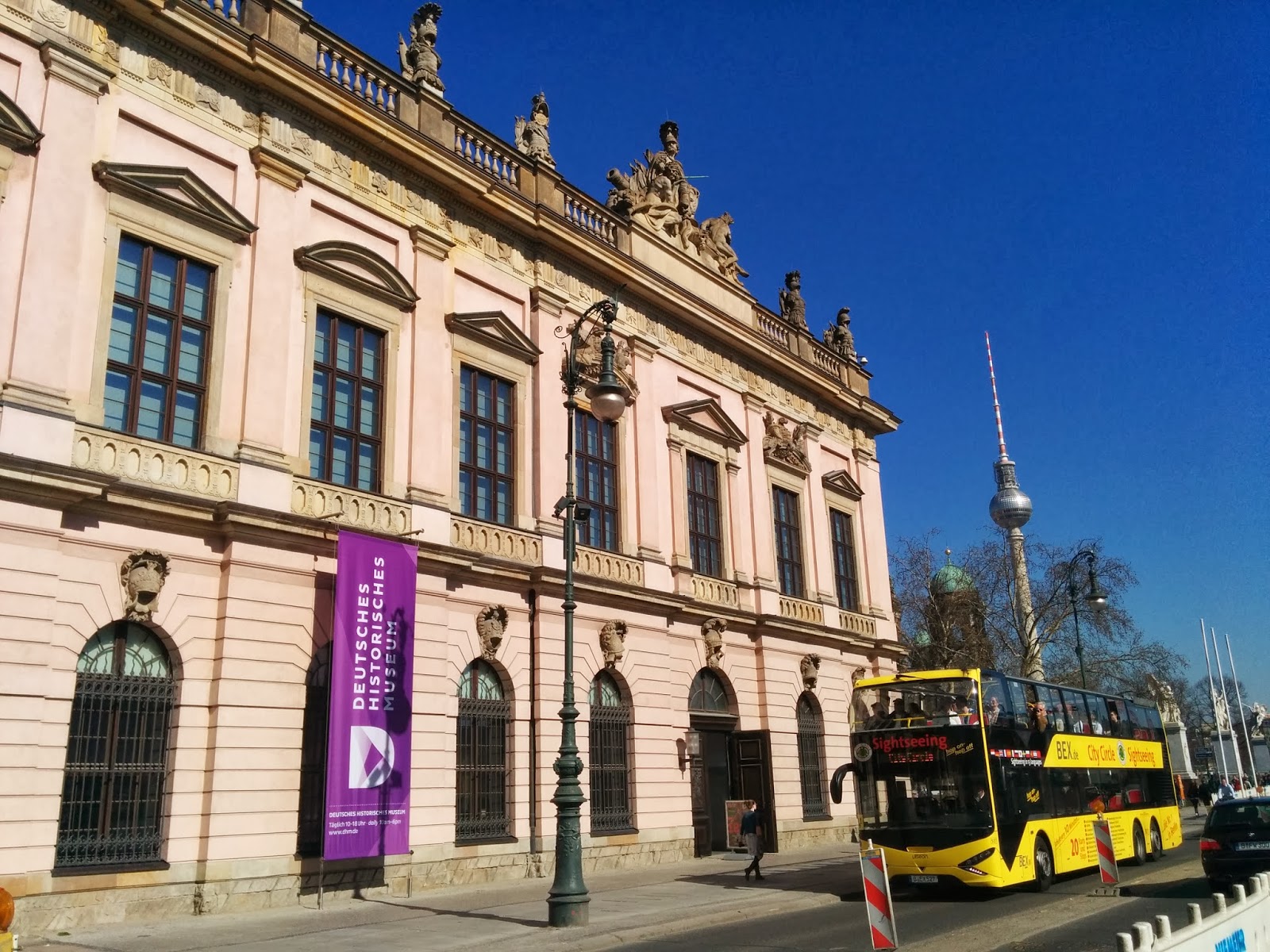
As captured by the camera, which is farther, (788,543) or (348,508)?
(788,543)

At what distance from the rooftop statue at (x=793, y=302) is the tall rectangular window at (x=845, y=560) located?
6496mm

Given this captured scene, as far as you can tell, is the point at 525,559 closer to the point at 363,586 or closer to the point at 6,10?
the point at 363,586

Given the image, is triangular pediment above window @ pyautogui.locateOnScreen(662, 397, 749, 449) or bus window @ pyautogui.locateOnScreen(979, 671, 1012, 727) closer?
bus window @ pyautogui.locateOnScreen(979, 671, 1012, 727)

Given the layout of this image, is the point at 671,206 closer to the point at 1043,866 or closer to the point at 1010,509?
the point at 1043,866

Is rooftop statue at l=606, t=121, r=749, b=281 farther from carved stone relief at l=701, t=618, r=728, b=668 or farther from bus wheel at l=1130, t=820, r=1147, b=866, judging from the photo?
bus wheel at l=1130, t=820, r=1147, b=866

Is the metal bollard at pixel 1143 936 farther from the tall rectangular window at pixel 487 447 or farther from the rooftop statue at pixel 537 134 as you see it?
the rooftop statue at pixel 537 134

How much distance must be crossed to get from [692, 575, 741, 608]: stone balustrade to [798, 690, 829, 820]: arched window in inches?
173

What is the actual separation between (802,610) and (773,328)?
905 centimetres

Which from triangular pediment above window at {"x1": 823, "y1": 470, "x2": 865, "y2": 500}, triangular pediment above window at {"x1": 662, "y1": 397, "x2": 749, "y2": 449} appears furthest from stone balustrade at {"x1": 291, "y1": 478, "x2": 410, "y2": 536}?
triangular pediment above window at {"x1": 823, "y1": 470, "x2": 865, "y2": 500}

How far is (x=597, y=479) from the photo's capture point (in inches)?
969

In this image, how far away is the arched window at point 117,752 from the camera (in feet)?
46.0

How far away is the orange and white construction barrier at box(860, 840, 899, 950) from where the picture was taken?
34.7 ft

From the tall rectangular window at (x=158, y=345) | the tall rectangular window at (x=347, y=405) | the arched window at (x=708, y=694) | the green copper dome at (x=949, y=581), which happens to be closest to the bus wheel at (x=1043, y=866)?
the arched window at (x=708, y=694)

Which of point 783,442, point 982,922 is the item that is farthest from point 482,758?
point 783,442
